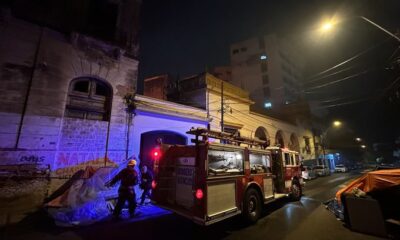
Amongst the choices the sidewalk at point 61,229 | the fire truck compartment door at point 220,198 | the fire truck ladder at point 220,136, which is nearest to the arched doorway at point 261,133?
the fire truck ladder at point 220,136

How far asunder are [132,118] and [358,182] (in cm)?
1105

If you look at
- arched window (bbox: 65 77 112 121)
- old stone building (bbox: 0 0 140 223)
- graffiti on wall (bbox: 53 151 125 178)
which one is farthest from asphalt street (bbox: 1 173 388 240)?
arched window (bbox: 65 77 112 121)

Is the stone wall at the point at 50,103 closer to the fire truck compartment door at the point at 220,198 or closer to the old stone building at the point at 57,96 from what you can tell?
the old stone building at the point at 57,96

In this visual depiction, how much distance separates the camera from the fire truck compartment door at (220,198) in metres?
5.40

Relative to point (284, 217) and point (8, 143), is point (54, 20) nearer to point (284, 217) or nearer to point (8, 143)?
point (8, 143)

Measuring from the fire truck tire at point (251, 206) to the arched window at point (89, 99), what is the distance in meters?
8.46

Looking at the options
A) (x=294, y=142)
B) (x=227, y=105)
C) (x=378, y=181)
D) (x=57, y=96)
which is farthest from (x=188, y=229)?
(x=294, y=142)

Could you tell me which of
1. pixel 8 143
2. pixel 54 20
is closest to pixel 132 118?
pixel 8 143

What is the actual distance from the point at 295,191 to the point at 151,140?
9.49m

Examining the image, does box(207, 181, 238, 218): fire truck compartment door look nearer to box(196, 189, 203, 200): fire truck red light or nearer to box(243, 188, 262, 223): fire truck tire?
box(196, 189, 203, 200): fire truck red light

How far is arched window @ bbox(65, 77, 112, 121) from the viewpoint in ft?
32.7

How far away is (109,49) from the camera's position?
1138 cm

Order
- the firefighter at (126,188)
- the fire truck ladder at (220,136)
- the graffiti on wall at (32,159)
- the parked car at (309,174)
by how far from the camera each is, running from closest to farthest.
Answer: the fire truck ladder at (220,136), the firefighter at (126,188), the graffiti on wall at (32,159), the parked car at (309,174)

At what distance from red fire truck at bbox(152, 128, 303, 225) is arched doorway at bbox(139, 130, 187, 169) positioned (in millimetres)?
5547
